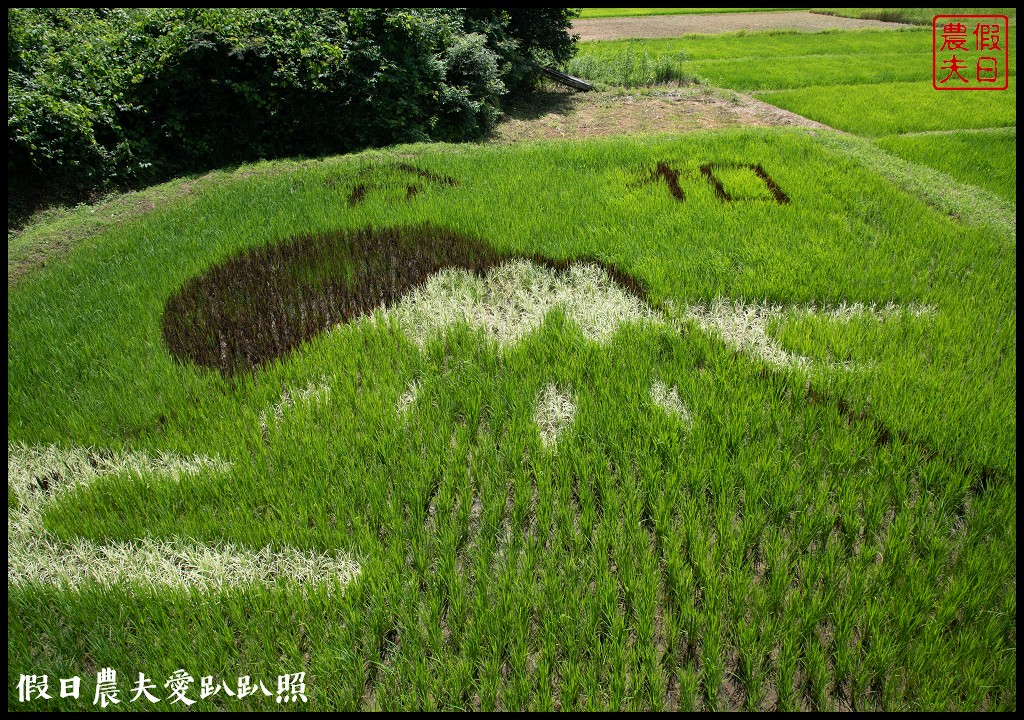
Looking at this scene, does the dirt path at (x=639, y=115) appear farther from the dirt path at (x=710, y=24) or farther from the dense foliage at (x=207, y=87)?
the dirt path at (x=710, y=24)

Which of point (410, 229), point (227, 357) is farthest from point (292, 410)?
point (410, 229)

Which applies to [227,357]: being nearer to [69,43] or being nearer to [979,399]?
[979,399]

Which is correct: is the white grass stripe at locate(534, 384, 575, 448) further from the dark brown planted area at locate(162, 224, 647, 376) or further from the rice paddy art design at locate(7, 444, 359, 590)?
the dark brown planted area at locate(162, 224, 647, 376)

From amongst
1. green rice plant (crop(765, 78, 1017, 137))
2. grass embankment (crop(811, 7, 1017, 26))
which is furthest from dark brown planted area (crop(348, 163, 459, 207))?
grass embankment (crop(811, 7, 1017, 26))

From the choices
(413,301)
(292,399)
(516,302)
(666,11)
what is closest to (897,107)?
(516,302)

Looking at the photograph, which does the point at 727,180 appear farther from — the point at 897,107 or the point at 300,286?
the point at 897,107

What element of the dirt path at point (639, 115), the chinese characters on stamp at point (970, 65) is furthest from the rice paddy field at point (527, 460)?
the chinese characters on stamp at point (970, 65)
